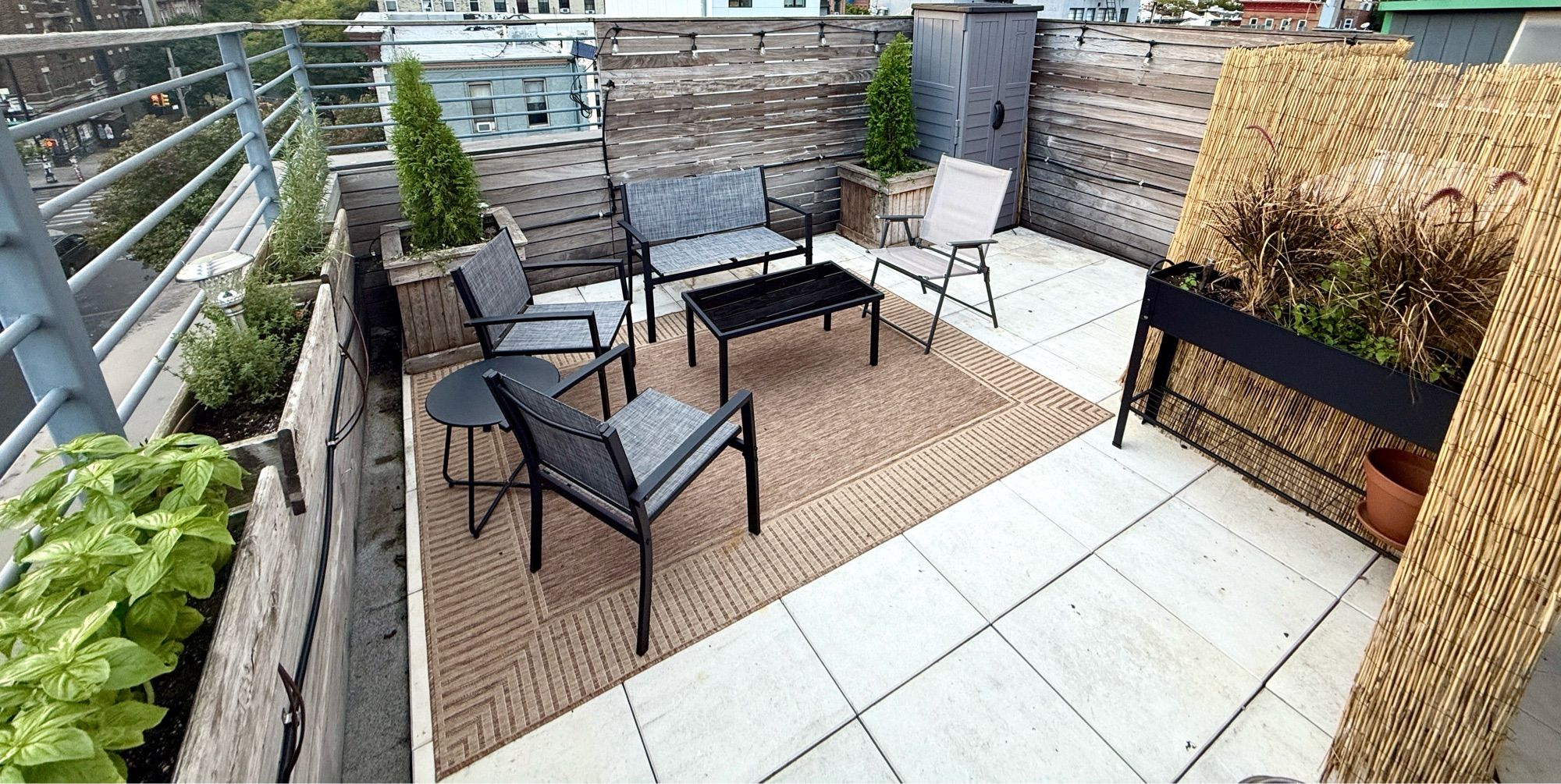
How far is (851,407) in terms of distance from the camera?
355cm

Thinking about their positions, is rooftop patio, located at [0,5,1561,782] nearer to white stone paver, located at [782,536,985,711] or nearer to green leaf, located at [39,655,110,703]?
white stone paver, located at [782,536,985,711]

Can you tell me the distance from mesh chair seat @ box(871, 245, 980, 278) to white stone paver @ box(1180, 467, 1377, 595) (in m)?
1.72

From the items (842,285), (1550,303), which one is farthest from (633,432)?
(1550,303)

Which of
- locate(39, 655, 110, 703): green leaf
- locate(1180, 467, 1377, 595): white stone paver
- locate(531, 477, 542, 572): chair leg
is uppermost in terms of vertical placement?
locate(39, 655, 110, 703): green leaf

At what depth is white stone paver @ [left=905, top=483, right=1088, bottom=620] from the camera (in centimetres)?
246

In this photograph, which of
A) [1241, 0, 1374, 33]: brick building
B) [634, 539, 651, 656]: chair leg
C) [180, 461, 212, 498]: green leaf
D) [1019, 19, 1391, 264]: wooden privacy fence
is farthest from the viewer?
[1241, 0, 1374, 33]: brick building

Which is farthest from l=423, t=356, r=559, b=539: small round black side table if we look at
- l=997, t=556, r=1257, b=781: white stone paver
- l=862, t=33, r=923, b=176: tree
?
l=862, t=33, r=923, b=176: tree

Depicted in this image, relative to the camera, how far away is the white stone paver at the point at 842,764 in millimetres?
1876

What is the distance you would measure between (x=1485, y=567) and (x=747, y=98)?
4.97 metres

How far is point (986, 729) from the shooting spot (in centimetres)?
200

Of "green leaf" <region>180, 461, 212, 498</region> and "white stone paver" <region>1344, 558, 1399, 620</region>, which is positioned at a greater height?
"green leaf" <region>180, 461, 212, 498</region>

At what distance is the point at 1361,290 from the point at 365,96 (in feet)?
66.0

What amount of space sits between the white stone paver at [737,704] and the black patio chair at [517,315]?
4.11 feet

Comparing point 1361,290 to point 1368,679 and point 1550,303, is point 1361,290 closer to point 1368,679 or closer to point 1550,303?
point 1550,303
